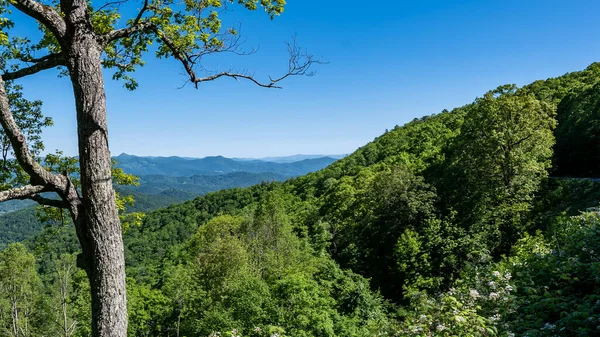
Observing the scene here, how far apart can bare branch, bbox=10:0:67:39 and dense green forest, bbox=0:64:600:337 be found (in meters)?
5.11

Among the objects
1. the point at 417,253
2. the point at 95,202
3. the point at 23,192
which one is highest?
the point at 23,192

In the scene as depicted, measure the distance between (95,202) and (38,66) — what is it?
2.17 meters

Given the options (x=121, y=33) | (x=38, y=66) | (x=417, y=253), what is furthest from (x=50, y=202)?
(x=417, y=253)

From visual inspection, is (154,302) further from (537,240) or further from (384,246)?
(537,240)

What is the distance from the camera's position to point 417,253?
23312 mm

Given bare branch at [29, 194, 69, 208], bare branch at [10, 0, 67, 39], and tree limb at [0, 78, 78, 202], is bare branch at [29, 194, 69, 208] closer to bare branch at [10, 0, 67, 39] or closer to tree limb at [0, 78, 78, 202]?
tree limb at [0, 78, 78, 202]

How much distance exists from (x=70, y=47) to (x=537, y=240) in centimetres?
1292

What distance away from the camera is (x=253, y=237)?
33438 mm

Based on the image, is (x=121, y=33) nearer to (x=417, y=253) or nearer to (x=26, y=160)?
(x=26, y=160)

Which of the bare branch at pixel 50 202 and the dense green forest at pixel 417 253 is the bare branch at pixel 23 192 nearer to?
the bare branch at pixel 50 202

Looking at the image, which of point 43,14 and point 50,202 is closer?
point 43,14

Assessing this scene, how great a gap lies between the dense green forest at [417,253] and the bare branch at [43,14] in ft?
16.8

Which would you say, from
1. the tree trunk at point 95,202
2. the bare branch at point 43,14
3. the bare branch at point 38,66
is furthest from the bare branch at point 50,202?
the bare branch at point 43,14

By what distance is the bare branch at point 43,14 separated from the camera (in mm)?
3934
